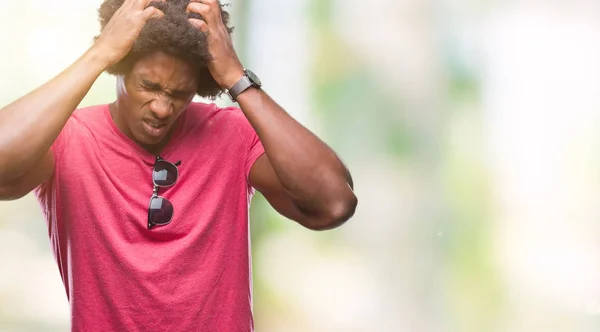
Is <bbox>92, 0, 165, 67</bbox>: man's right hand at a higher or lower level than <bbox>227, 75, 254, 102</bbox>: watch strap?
higher

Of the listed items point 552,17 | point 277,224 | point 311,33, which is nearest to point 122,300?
point 277,224

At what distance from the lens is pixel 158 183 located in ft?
4.42

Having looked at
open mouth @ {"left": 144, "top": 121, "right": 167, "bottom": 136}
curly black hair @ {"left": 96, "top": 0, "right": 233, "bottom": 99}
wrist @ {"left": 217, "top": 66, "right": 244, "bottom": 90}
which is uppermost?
curly black hair @ {"left": 96, "top": 0, "right": 233, "bottom": 99}

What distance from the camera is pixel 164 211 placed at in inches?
52.5

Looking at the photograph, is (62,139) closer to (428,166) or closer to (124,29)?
(124,29)

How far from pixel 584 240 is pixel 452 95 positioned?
0.60 m

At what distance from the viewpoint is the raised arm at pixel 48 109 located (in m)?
1.20

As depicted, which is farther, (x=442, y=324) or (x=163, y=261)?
(x=442, y=324)

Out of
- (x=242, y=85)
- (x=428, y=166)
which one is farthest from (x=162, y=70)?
(x=428, y=166)

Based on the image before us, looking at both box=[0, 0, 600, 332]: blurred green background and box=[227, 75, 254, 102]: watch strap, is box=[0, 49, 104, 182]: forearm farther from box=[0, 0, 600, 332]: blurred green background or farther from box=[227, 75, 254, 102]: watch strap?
box=[0, 0, 600, 332]: blurred green background

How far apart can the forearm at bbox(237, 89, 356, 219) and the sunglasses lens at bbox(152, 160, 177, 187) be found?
18 centimetres

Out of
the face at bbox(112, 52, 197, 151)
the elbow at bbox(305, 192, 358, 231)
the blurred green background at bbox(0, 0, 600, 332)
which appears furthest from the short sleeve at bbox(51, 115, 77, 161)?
the blurred green background at bbox(0, 0, 600, 332)

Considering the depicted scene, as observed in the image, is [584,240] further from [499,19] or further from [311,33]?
[311,33]

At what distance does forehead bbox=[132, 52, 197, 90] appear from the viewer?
1279 millimetres
